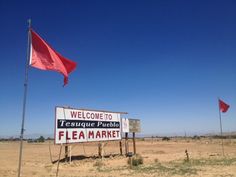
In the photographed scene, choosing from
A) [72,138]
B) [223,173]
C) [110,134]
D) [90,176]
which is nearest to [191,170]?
[223,173]

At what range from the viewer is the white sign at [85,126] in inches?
928

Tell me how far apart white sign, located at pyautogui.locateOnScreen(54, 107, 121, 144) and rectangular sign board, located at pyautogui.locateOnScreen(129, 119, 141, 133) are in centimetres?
151

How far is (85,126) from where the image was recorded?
1034 inches

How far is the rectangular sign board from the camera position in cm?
3153

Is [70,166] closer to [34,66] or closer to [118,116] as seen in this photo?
[118,116]

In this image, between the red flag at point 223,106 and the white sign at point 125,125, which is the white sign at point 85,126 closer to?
the white sign at point 125,125

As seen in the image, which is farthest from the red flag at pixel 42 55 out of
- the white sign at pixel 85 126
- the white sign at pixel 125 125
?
the white sign at pixel 125 125

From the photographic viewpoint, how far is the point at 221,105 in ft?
99.6

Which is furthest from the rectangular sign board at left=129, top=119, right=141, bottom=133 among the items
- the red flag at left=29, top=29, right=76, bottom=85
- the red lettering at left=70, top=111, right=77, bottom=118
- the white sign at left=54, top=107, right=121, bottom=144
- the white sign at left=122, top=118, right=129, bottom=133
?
the red flag at left=29, top=29, right=76, bottom=85

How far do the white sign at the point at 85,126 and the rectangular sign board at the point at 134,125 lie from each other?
151 centimetres

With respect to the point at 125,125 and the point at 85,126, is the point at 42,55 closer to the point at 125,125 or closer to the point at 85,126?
the point at 85,126

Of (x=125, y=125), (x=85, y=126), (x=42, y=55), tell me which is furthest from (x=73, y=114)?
(x=42, y=55)

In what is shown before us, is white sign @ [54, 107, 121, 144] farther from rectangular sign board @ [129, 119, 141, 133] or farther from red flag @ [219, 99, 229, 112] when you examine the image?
red flag @ [219, 99, 229, 112]

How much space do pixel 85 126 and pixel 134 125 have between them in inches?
284
